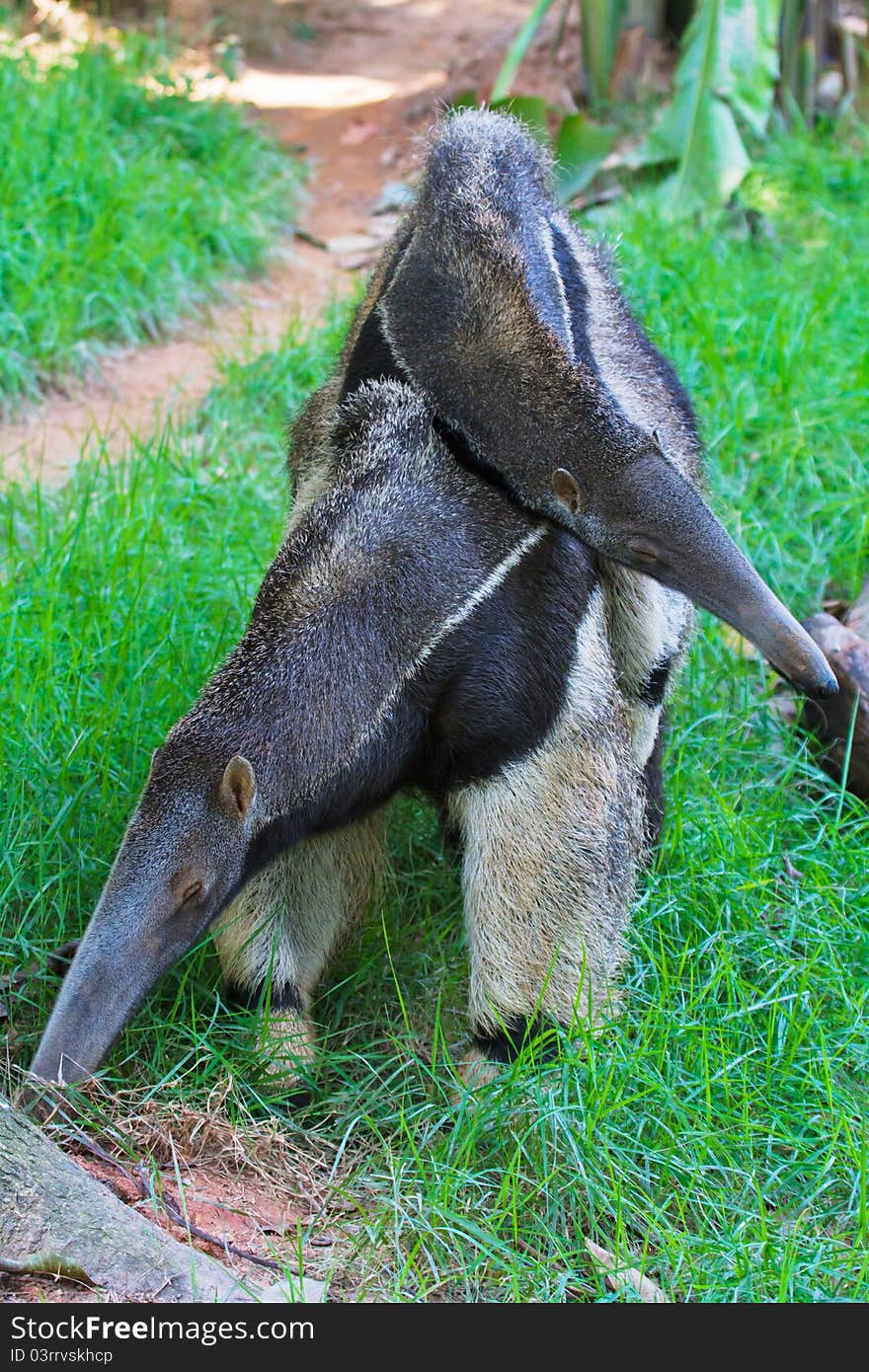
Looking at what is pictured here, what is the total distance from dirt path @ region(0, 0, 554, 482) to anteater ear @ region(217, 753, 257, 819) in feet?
9.35

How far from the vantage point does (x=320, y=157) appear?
31.6 feet

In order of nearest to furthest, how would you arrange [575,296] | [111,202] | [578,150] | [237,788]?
[237,788] → [575,296] → [111,202] → [578,150]

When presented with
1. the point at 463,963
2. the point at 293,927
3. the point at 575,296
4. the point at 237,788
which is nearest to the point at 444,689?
the point at 237,788

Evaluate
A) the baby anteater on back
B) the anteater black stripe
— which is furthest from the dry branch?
the anteater black stripe

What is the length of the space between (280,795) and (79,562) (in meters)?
2.05

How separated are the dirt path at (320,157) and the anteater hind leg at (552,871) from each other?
2776mm

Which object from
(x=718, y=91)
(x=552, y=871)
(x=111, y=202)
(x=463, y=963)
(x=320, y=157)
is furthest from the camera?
(x=320, y=157)

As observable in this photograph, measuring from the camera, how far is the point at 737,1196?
3268mm

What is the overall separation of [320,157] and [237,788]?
7.51m

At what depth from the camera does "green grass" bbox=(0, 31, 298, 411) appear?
6.45 metres

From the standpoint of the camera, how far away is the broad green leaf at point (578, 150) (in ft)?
26.9

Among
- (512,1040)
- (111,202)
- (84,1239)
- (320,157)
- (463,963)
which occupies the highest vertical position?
(111,202)

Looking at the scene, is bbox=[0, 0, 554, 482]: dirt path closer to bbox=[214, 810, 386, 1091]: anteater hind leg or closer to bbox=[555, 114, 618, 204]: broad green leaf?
bbox=[555, 114, 618, 204]: broad green leaf

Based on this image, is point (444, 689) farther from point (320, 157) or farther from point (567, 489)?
point (320, 157)
